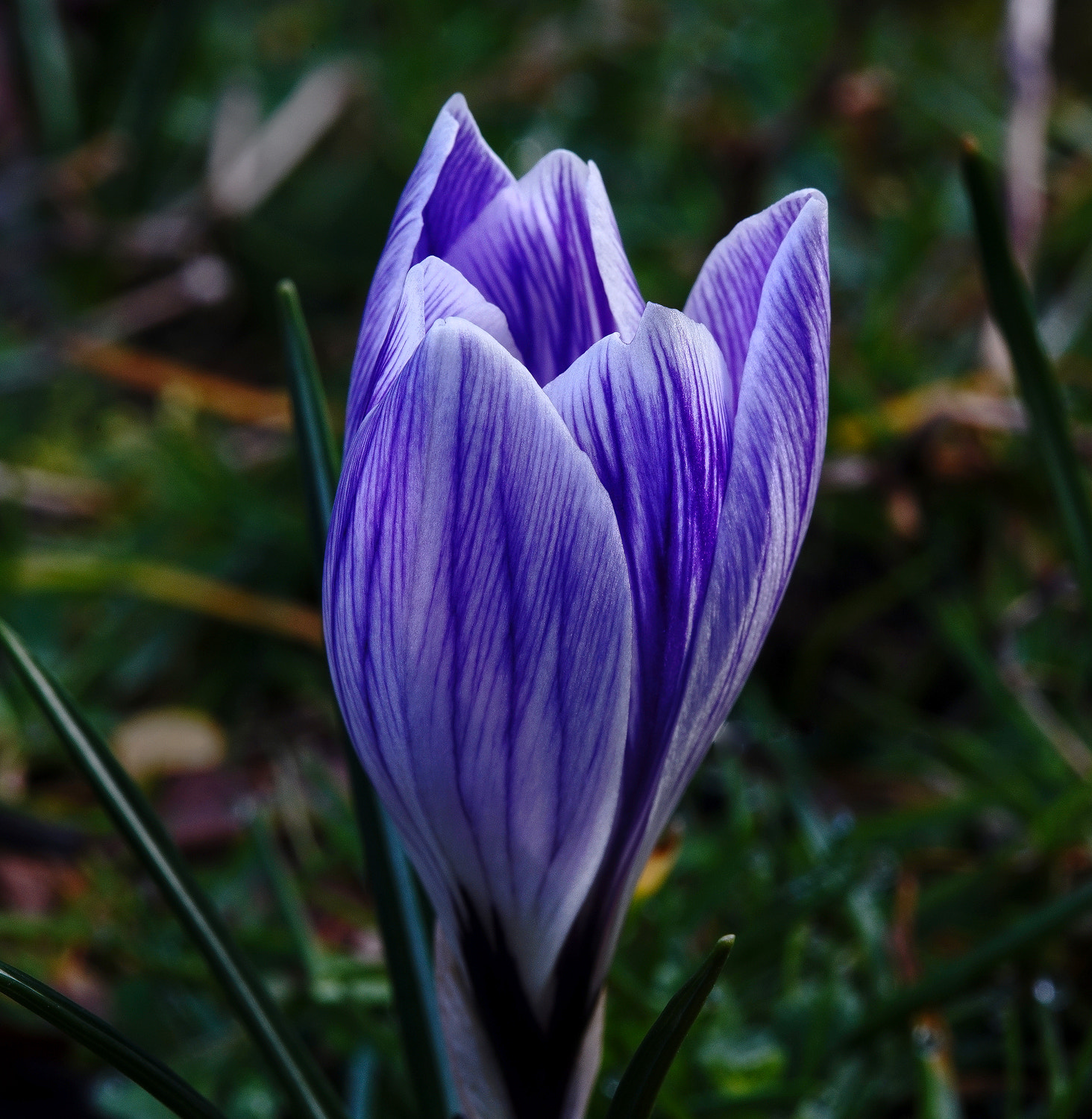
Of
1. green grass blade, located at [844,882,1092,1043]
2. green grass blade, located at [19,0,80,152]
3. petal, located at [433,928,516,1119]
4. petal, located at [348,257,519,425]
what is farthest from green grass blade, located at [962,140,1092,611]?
green grass blade, located at [19,0,80,152]

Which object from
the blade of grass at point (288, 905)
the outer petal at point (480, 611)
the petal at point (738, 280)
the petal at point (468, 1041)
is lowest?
the blade of grass at point (288, 905)

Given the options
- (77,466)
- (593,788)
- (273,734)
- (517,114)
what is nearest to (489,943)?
(593,788)

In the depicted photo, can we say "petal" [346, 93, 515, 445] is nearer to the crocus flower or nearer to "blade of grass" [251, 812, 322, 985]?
the crocus flower

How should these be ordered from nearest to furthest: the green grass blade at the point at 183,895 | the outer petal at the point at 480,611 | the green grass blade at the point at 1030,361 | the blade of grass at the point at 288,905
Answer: the outer petal at the point at 480,611 → the green grass blade at the point at 183,895 → the green grass blade at the point at 1030,361 → the blade of grass at the point at 288,905

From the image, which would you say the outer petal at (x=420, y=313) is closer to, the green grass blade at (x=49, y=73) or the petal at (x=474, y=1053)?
the petal at (x=474, y=1053)

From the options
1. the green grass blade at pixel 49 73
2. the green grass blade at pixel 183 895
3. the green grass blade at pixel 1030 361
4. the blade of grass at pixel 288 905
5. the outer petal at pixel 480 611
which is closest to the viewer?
the outer petal at pixel 480 611

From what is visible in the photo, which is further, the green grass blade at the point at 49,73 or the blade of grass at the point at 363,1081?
the green grass blade at the point at 49,73

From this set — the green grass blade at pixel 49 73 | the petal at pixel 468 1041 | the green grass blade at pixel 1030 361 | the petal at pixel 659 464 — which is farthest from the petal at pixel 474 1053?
the green grass blade at pixel 49 73

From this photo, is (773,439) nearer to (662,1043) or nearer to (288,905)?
(662,1043)
